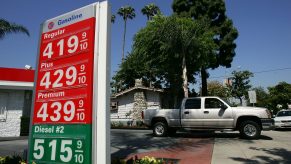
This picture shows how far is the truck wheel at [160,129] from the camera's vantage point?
1658 centimetres

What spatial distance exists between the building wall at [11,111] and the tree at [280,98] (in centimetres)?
2850

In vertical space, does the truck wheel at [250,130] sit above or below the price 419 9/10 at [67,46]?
below

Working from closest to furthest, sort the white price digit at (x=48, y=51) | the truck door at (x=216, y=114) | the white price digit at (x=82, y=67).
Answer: the white price digit at (x=82, y=67), the white price digit at (x=48, y=51), the truck door at (x=216, y=114)

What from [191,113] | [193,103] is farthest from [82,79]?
[193,103]

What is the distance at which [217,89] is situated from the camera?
56.5 m

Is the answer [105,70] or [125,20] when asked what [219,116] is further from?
[125,20]

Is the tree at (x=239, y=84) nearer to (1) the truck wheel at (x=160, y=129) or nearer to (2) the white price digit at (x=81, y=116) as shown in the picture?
(1) the truck wheel at (x=160, y=129)

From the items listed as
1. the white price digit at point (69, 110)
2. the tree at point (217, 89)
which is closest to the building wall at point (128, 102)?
the tree at point (217, 89)

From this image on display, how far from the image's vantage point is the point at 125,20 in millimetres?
57969

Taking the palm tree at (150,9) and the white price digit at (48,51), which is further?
the palm tree at (150,9)

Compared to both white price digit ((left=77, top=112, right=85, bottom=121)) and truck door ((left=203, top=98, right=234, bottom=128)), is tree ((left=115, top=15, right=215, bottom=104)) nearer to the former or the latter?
truck door ((left=203, top=98, right=234, bottom=128))

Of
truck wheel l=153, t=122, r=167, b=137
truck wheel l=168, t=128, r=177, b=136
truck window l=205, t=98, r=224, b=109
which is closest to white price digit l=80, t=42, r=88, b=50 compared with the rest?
truck window l=205, t=98, r=224, b=109

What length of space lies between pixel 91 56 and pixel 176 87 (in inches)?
1141

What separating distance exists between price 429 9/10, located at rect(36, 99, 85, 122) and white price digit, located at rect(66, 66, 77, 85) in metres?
0.32
